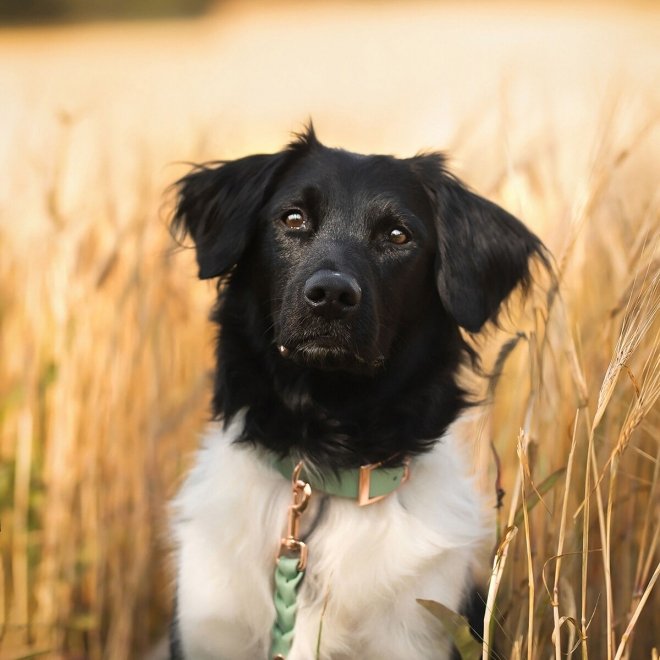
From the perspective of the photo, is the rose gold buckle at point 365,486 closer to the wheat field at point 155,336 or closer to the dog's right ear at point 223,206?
the wheat field at point 155,336

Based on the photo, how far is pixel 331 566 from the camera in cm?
253

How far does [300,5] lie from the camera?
885 inches

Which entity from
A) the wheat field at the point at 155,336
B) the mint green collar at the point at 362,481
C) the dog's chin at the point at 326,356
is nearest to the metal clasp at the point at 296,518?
the mint green collar at the point at 362,481

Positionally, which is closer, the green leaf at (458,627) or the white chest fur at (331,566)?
the green leaf at (458,627)

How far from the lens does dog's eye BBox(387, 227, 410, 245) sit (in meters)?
2.65

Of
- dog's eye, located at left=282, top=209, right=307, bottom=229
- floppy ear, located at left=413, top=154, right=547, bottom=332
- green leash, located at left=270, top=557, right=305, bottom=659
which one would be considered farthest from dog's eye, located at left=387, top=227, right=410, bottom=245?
green leash, located at left=270, top=557, right=305, bottom=659

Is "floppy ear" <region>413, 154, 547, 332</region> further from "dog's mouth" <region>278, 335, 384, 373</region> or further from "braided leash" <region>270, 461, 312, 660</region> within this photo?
"braided leash" <region>270, 461, 312, 660</region>

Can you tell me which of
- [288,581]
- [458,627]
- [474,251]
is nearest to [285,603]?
[288,581]

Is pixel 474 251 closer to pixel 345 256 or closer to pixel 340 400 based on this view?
pixel 345 256

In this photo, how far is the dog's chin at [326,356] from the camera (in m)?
2.40

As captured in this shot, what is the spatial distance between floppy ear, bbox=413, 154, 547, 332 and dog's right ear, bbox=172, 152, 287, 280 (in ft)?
1.57

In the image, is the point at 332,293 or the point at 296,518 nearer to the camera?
the point at 332,293

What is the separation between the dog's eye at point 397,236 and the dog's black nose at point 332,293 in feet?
1.09

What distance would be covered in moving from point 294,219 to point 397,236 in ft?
0.94
